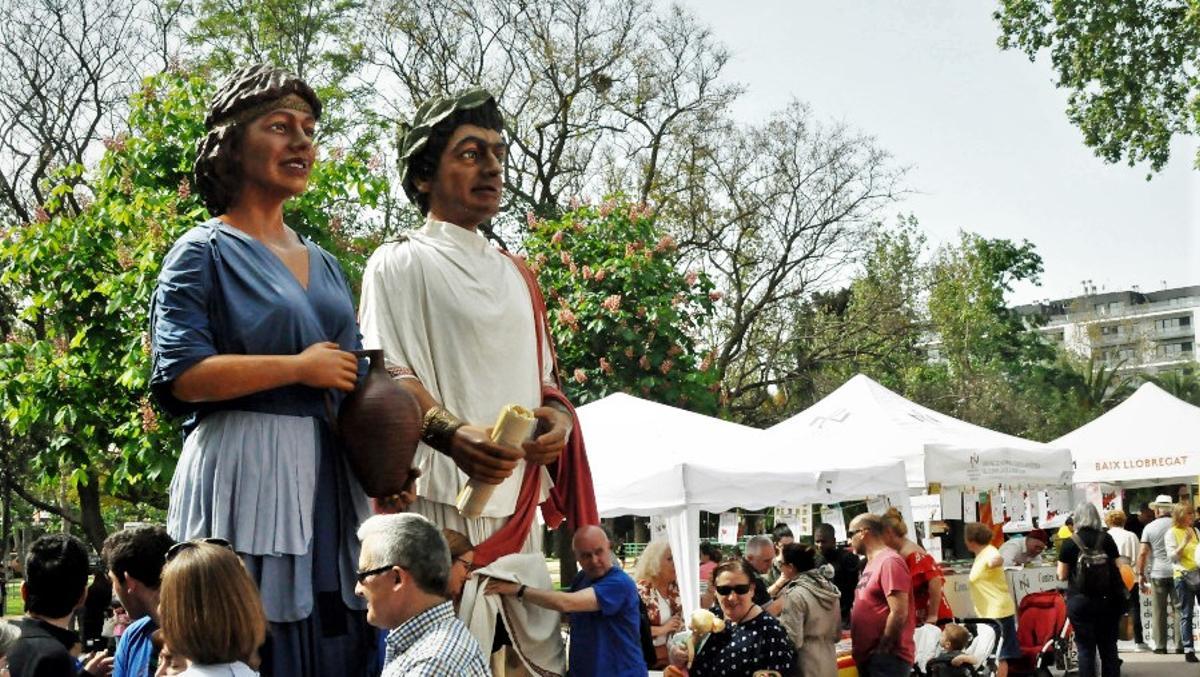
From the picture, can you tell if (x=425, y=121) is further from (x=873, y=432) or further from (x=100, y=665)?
(x=873, y=432)

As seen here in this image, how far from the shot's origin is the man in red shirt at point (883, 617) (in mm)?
9281

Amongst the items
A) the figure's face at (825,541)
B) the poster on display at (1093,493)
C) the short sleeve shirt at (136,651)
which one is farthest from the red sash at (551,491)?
the poster on display at (1093,493)

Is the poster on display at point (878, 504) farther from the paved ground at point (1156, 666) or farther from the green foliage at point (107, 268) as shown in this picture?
the green foliage at point (107, 268)

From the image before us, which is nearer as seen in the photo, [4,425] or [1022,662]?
[1022,662]

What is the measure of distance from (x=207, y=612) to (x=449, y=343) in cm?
160

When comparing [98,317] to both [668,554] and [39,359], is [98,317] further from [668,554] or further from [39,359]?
[668,554]

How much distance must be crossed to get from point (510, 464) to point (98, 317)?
8.11 m

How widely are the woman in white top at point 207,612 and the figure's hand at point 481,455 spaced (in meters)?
1.09

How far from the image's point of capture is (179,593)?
2871 mm

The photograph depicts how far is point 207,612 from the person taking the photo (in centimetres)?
286

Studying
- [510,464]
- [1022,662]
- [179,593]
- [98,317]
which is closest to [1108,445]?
[1022,662]

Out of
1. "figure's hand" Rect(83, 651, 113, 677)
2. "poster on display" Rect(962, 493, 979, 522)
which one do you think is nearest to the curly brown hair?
"figure's hand" Rect(83, 651, 113, 677)

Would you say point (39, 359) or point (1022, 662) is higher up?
point (39, 359)

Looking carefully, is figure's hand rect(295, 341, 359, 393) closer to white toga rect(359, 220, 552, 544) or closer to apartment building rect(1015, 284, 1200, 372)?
white toga rect(359, 220, 552, 544)
